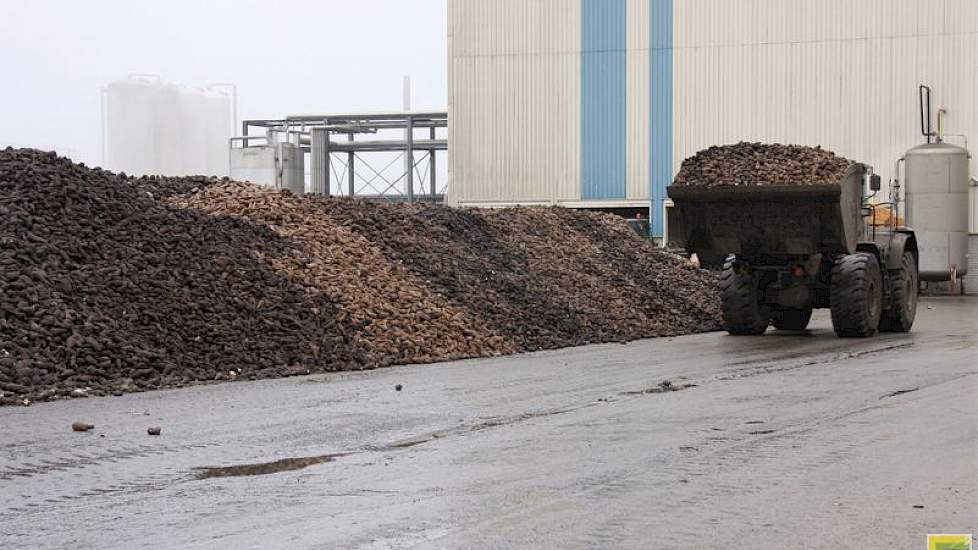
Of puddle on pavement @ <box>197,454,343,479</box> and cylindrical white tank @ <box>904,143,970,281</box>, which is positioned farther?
cylindrical white tank @ <box>904,143,970,281</box>

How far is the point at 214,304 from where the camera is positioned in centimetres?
1628

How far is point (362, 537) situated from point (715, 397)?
6629 millimetres

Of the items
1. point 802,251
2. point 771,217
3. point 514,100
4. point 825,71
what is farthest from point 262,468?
point 514,100

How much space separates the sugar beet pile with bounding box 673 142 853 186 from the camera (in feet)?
63.9

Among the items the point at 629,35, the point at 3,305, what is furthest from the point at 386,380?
the point at 629,35

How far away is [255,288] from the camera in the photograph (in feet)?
56.7

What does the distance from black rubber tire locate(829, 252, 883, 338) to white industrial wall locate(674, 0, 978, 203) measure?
1898cm

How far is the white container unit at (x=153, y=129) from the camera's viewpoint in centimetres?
4647

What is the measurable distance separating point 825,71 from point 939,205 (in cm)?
538

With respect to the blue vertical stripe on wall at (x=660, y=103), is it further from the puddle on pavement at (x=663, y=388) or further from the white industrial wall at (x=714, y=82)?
the puddle on pavement at (x=663, y=388)

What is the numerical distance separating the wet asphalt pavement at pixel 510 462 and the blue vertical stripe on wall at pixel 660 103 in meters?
25.3

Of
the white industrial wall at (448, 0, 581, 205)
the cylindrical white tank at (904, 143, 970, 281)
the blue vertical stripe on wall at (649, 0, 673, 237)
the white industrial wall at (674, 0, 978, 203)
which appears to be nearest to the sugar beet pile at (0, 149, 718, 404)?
the cylindrical white tank at (904, 143, 970, 281)

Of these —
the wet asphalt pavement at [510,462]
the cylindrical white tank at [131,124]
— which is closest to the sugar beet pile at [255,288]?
the wet asphalt pavement at [510,462]

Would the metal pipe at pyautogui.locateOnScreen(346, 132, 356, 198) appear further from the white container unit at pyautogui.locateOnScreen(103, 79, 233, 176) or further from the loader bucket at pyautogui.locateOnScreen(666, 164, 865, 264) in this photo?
the loader bucket at pyautogui.locateOnScreen(666, 164, 865, 264)
